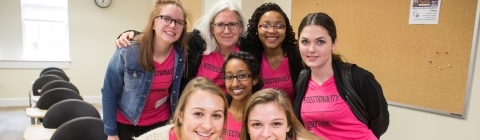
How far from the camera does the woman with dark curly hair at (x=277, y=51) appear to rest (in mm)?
1861

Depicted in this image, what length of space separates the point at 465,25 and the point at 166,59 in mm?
1799

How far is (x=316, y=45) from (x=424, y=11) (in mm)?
1156

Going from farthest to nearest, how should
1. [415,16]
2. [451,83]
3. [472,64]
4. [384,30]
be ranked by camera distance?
[384,30], [415,16], [451,83], [472,64]

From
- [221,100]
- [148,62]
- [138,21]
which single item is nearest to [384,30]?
[221,100]

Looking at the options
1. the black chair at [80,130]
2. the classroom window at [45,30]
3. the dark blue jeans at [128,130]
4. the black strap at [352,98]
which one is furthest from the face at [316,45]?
the classroom window at [45,30]

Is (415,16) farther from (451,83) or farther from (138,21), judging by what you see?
(138,21)

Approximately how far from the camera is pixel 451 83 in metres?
2.05

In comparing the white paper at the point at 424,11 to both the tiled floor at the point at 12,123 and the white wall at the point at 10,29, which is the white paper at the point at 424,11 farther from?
the white wall at the point at 10,29

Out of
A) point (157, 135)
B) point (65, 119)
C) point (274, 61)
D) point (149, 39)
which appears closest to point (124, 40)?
point (149, 39)

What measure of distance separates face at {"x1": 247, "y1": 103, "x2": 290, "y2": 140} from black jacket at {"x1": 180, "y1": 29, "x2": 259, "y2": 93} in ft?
1.65

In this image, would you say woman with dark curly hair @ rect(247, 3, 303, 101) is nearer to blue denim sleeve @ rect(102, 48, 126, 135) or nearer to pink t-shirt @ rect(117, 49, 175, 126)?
pink t-shirt @ rect(117, 49, 175, 126)

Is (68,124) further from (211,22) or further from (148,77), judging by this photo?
(211,22)

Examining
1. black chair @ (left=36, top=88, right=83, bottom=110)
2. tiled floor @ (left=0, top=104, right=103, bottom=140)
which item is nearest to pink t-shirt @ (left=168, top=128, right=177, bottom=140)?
black chair @ (left=36, top=88, right=83, bottom=110)

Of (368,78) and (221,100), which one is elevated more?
(368,78)
